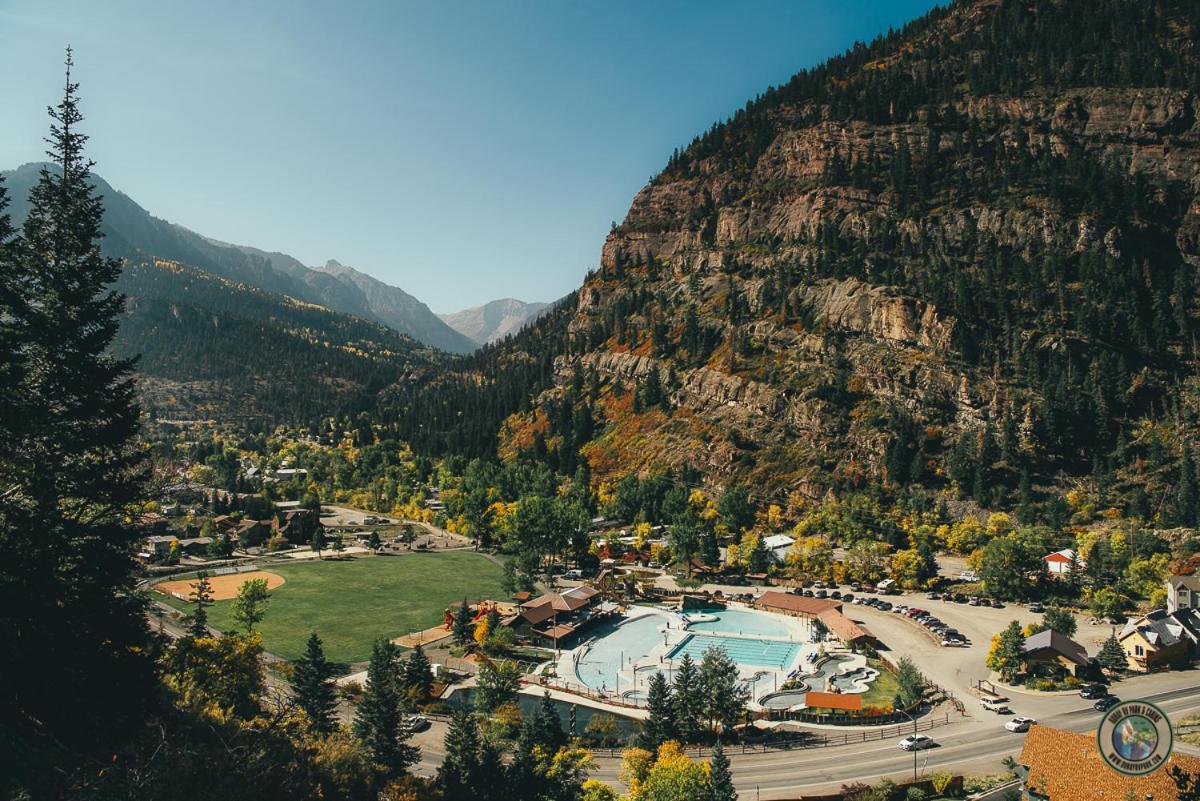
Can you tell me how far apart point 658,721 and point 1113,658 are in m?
33.8

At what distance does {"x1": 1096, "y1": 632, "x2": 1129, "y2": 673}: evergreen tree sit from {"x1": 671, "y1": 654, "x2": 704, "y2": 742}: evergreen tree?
29703mm

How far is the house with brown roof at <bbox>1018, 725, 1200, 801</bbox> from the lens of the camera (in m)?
25.7

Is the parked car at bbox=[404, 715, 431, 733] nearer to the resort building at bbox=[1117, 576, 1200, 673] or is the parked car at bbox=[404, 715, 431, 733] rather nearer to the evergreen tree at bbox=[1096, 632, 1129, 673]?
the evergreen tree at bbox=[1096, 632, 1129, 673]

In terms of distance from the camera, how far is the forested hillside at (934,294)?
88.1m

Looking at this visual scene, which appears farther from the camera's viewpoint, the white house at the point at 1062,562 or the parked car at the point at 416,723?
the white house at the point at 1062,562

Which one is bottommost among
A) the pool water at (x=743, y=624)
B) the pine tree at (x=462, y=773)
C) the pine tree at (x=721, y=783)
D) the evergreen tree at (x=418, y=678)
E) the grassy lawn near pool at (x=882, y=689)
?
the evergreen tree at (x=418, y=678)

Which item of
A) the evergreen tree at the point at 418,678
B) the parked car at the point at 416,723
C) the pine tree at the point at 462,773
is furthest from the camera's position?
the evergreen tree at the point at 418,678

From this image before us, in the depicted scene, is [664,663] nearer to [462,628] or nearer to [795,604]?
[462,628]

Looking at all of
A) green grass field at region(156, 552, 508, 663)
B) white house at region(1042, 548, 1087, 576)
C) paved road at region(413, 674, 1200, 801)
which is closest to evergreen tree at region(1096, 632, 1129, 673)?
paved road at region(413, 674, 1200, 801)

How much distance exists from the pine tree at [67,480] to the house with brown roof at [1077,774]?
3459cm

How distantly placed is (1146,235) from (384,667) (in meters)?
128

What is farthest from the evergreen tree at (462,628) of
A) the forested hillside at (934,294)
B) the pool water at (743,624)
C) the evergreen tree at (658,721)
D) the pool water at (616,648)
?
the forested hillside at (934,294)

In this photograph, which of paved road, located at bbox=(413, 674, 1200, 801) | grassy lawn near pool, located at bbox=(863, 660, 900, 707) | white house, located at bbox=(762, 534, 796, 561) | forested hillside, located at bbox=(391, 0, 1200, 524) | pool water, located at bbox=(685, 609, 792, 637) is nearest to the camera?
paved road, located at bbox=(413, 674, 1200, 801)

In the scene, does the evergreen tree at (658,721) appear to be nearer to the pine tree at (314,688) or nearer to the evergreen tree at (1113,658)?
the pine tree at (314,688)
